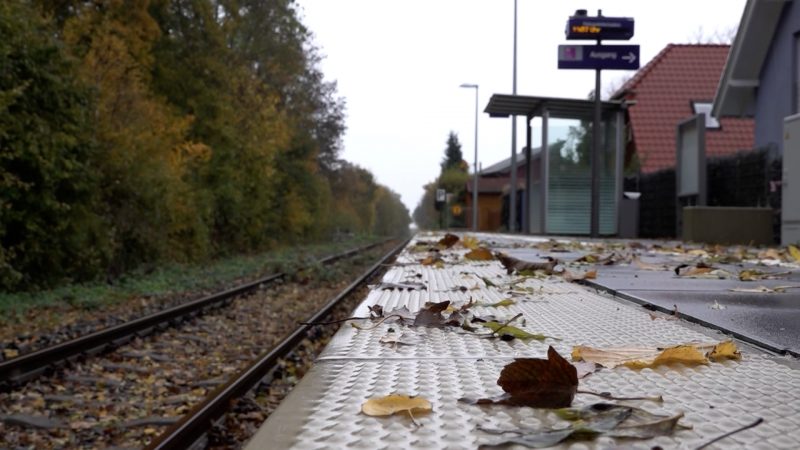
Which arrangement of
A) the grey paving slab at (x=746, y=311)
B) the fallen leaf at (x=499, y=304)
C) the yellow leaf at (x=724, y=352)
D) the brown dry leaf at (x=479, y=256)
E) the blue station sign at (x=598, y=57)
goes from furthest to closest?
the blue station sign at (x=598, y=57)
the brown dry leaf at (x=479, y=256)
the fallen leaf at (x=499, y=304)
the grey paving slab at (x=746, y=311)
the yellow leaf at (x=724, y=352)

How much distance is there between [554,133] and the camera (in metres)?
22.9

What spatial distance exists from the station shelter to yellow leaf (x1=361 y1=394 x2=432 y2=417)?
2136 centimetres

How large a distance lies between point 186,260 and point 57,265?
26.3 ft

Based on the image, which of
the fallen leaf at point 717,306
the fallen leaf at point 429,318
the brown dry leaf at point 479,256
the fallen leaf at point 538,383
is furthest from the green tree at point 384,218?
the fallen leaf at point 538,383

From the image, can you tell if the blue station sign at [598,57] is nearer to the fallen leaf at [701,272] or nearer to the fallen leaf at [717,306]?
the fallen leaf at [701,272]

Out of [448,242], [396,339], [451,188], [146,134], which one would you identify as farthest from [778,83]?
[451,188]

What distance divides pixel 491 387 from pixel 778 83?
67.5ft

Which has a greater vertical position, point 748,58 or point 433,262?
point 748,58

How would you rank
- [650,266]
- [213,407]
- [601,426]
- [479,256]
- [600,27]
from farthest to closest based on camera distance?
[600,27], [479,256], [650,266], [213,407], [601,426]

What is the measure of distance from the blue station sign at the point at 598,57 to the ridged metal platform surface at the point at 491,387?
17994 millimetres

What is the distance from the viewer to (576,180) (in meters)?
23.3

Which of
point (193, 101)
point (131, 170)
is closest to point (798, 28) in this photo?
point (131, 170)

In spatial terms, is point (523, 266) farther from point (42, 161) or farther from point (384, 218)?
point (384, 218)

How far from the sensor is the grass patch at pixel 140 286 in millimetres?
12664
